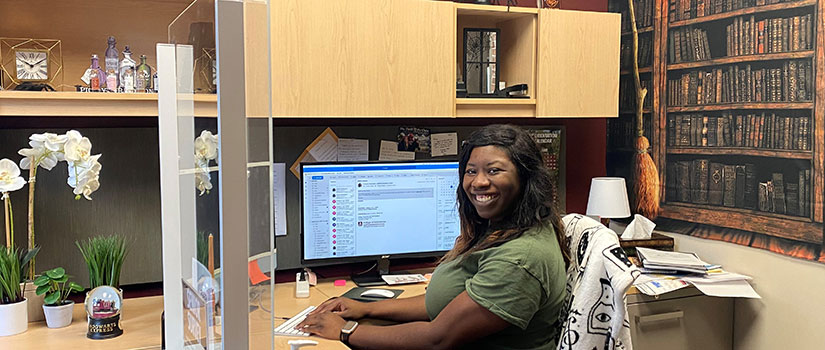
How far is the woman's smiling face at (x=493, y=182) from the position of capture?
5.88ft

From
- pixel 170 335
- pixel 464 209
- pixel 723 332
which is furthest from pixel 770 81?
pixel 170 335

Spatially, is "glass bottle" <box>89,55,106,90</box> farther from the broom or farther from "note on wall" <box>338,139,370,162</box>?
the broom

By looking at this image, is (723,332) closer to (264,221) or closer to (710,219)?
(710,219)

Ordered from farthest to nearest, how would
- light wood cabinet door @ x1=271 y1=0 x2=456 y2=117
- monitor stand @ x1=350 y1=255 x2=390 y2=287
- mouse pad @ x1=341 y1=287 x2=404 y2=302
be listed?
monitor stand @ x1=350 y1=255 x2=390 y2=287, mouse pad @ x1=341 y1=287 x2=404 y2=302, light wood cabinet door @ x1=271 y1=0 x2=456 y2=117

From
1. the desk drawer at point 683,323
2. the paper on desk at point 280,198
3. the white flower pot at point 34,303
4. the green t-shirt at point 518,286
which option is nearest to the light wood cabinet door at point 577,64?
the desk drawer at point 683,323

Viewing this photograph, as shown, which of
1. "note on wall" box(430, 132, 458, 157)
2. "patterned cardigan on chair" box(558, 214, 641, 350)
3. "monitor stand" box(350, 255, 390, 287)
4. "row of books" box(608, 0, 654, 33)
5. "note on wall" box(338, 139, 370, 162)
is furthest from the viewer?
"row of books" box(608, 0, 654, 33)

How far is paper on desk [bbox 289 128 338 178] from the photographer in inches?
95.1

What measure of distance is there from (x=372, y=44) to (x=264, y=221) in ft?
5.75

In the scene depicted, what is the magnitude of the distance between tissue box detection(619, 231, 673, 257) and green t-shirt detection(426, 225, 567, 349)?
89cm

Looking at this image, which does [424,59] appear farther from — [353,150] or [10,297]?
[10,297]

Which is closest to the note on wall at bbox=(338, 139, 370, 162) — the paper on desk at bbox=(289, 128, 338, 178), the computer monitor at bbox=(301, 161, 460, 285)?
the paper on desk at bbox=(289, 128, 338, 178)

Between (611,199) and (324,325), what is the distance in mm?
1350

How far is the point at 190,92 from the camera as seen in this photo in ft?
1.78

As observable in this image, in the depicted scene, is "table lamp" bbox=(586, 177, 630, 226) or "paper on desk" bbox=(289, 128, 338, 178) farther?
"table lamp" bbox=(586, 177, 630, 226)
